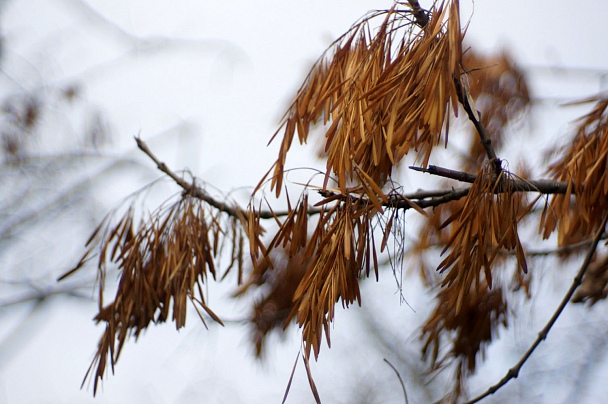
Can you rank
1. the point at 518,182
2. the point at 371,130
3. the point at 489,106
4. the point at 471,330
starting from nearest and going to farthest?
1. the point at 371,130
2. the point at 518,182
3. the point at 471,330
4. the point at 489,106

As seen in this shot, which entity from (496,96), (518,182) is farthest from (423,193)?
(496,96)

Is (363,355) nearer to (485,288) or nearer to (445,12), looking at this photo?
(485,288)

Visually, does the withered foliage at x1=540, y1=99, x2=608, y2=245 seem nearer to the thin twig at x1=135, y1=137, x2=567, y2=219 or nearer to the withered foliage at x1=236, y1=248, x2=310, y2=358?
the thin twig at x1=135, y1=137, x2=567, y2=219

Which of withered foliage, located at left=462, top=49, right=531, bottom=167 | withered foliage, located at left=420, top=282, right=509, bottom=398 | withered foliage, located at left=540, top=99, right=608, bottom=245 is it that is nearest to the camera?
withered foliage, located at left=540, top=99, right=608, bottom=245

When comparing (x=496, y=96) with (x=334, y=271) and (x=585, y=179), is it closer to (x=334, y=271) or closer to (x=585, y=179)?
(x=585, y=179)

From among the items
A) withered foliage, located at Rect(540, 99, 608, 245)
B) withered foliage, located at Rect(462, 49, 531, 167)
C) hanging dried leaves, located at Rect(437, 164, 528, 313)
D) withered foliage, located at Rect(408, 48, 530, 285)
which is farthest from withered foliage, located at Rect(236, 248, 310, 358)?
hanging dried leaves, located at Rect(437, 164, 528, 313)
